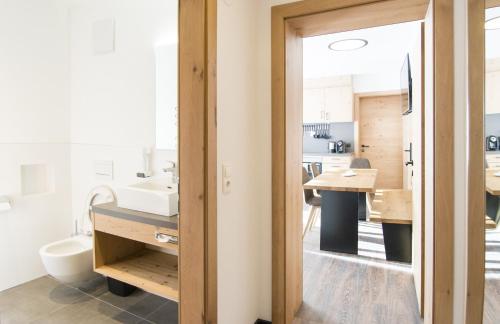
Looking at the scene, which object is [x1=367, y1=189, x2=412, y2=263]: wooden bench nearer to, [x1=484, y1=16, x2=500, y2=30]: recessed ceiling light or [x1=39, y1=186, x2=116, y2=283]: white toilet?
[x1=484, y1=16, x2=500, y2=30]: recessed ceiling light

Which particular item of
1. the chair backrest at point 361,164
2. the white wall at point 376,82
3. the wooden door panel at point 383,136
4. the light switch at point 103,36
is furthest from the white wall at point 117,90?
the wooden door panel at point 383,136

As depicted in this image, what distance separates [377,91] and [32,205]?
6.02m

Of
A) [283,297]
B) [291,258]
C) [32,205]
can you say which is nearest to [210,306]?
[283,297]

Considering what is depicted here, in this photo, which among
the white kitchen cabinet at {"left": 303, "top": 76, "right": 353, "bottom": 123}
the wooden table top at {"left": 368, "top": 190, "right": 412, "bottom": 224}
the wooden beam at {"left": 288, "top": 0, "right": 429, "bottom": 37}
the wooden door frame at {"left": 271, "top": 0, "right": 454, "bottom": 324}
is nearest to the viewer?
the wooden door frame at {"left": 271, "top": 0, "right": 454, "bottom": 324}

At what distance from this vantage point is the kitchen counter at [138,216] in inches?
70.1

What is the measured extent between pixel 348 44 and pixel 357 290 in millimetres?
3129

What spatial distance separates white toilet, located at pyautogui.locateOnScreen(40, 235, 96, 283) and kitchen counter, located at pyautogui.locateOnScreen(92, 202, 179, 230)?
41cm

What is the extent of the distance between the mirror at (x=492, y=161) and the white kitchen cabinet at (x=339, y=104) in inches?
190

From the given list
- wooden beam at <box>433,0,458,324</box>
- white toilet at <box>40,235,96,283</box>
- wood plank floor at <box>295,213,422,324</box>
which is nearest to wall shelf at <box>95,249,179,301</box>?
white toilet at <box>40,235,96,283</box>

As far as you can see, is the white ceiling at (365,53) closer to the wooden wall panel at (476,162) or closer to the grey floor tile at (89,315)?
the wooden wall panel at (476,162)

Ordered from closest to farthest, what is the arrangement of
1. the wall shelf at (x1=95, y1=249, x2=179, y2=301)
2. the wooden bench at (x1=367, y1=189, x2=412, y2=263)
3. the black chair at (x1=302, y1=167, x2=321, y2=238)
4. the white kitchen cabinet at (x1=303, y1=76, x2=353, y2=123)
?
1. the wall shelf at (x1=95, y1=249, x2=179, y2=301)
2. the wooden bench at (x1=367, y1=189, x2=412, y2=263)
3. the black chair at (x1=302, y1=167, x2=321, y2=238)
4. the white kitchen cabinet at (x1=303, y1=76, x2=353, y2=123)

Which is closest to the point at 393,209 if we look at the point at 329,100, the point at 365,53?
the point at 365,53

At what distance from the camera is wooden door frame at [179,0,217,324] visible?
1.29 meters

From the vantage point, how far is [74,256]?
2199 millimetres
